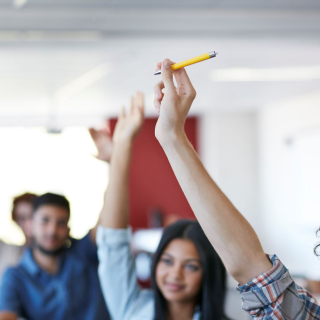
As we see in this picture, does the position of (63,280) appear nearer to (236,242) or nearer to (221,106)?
(236,242)

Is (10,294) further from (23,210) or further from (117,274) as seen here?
(23,210)

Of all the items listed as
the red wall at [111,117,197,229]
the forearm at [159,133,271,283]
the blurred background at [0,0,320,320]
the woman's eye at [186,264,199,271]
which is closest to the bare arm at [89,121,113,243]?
the woman's eye at [186,264,199,271]

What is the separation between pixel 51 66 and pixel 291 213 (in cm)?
340

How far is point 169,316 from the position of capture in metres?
1.39

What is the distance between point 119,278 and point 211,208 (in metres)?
0.78

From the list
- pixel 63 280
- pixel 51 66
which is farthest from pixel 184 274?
pixel 51 66

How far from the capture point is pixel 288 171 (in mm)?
5945

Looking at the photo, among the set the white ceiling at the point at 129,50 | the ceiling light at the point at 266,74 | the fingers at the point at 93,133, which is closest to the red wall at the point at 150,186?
the white ceiling at the point at 129,50

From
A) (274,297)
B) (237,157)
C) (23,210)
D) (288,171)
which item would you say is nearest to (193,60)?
(274,297)

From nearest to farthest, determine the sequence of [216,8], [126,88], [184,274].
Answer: [184,274] < [216,8] < [126,88]

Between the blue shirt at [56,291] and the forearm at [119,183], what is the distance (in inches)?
30.7

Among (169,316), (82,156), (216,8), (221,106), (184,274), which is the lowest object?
(169,316)

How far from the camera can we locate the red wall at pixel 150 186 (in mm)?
7141

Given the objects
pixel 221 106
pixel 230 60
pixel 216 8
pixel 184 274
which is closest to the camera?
pixel 184 274
